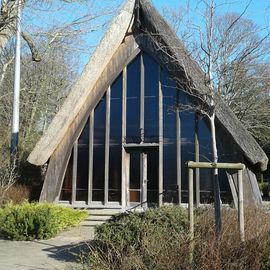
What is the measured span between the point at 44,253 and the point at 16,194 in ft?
23.6

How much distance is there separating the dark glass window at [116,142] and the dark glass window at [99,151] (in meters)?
0.30

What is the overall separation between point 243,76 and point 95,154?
12.4 metres

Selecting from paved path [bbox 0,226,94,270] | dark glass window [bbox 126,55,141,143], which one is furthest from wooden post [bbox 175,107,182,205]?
paved path [bbox 0,226,94,270]

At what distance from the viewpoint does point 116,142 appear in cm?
1599

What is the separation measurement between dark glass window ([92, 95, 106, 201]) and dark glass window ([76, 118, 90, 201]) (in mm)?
295

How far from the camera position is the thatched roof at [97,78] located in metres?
13.7

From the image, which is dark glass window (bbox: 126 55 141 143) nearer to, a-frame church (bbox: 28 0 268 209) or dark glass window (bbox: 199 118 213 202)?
a-frame church (bbox: 28 0 268 209)

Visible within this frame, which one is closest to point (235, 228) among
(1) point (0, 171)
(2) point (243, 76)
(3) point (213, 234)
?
(3) point (213, 234)

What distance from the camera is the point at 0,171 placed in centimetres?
1572

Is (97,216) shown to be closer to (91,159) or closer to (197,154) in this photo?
(91,159)

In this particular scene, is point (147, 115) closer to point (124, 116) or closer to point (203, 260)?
point (124, 116)

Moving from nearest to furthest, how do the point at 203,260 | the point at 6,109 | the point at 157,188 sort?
1. the point at 203,260
2. the point at 157,188
3. the point at 6,109

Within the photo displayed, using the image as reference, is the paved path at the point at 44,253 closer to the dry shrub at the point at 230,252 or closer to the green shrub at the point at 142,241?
the green shrub at the point at 142,241

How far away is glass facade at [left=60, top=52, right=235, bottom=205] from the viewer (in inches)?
599
